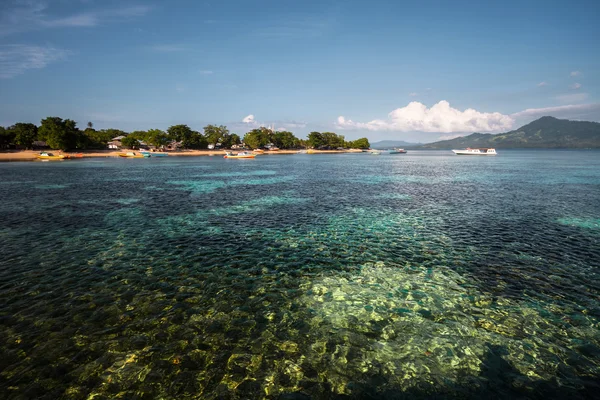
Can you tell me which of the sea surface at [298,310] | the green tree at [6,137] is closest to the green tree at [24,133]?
the green tree at [6,137]

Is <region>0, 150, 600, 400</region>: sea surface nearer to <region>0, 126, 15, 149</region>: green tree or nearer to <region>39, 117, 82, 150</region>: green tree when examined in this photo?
<region>39, 117, 82, 150</region>: green tree

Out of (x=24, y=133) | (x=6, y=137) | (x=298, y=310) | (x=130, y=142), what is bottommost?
(x=298, y=310)

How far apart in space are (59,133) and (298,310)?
180 metres

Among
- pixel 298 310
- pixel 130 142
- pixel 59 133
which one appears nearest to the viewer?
pixel 298 310

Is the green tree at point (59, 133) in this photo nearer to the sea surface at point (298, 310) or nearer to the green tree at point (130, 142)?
the green tree at point (130, 142)

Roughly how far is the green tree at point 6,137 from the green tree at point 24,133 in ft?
5.79

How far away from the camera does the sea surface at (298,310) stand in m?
8.82

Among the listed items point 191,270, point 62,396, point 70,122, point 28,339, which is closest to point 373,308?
point 191,270

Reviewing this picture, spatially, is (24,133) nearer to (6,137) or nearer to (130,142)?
(6,137)

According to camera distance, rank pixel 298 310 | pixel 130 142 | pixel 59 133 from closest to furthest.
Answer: pixel 298 310 < pixel 59 133 < pixel 130 142

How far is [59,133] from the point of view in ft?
460

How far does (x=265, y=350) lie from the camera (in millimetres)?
10141

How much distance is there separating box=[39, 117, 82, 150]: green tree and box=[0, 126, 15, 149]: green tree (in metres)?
15.8

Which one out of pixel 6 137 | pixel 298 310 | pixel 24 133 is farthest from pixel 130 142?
pixel 298 310
